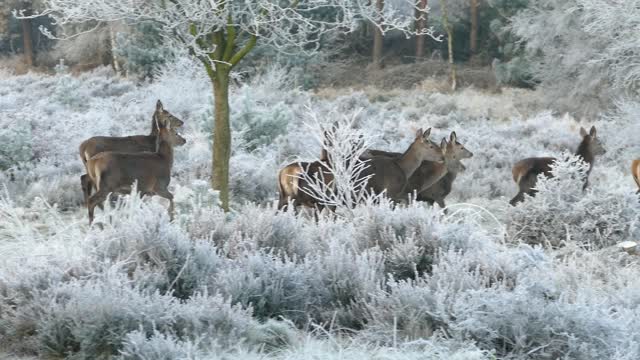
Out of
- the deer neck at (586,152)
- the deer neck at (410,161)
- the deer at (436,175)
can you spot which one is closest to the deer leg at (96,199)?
the deer at (436,175)

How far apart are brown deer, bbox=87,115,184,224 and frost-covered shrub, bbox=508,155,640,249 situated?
4050mm

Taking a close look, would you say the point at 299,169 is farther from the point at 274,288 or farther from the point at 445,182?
the point at 274,288

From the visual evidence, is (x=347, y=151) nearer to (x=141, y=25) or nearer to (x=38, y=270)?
(x=38, y=270)

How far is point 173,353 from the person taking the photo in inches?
168

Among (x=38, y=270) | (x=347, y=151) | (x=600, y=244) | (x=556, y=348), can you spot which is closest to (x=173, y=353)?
(x=38, y=270)

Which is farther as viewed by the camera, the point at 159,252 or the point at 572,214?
the point at 572,214

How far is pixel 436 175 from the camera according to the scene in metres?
10.9

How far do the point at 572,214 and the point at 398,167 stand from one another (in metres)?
2.01

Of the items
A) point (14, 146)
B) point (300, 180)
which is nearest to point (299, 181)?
point (300, 180)

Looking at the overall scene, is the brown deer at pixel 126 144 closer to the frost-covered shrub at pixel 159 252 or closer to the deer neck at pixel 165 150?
the deer neck at pixel 165 150

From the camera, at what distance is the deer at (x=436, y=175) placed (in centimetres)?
1086

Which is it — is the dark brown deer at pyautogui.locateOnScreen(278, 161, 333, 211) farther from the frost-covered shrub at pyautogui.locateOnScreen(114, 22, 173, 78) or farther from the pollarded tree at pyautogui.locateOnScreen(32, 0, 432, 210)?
the frost-covered shrub at pyautogui.locateOnScreen(114, 22, 173, 78)

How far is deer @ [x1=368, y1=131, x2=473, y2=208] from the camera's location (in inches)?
428

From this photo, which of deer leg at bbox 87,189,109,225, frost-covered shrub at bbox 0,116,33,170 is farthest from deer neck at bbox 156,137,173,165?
frost-covered shrub at bbox 0,116,33,170
